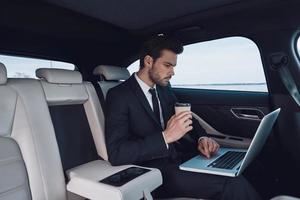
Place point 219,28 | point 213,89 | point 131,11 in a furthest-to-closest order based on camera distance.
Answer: point 213,89 → point 219,28 → point 131,11

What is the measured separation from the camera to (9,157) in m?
1.28

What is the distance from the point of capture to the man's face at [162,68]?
6.15ft

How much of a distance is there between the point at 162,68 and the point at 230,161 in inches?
27.5

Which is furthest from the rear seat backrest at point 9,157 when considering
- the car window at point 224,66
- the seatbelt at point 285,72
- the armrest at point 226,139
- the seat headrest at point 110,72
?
the seatbelt at point 285,72

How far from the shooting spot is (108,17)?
2232mm

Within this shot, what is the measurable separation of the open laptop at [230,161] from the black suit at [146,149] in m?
0.07

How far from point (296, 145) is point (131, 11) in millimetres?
1521

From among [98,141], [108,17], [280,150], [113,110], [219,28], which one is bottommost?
[280,150]

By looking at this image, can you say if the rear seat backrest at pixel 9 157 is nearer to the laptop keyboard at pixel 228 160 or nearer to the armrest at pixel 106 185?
the armrest at pixel 106 185

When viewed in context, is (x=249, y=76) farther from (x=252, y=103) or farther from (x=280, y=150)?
(x=280, y=150)

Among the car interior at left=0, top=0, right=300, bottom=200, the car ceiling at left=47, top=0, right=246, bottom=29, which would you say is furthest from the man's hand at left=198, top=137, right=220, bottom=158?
the car ceiling at left=47, top=0, right=246, bottom=29

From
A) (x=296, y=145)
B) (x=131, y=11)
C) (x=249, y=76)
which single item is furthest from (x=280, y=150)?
(x=131, y=11)

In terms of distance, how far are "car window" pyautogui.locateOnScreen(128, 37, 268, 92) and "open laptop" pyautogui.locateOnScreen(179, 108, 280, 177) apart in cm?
80

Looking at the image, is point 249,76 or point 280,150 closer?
point 280,150
